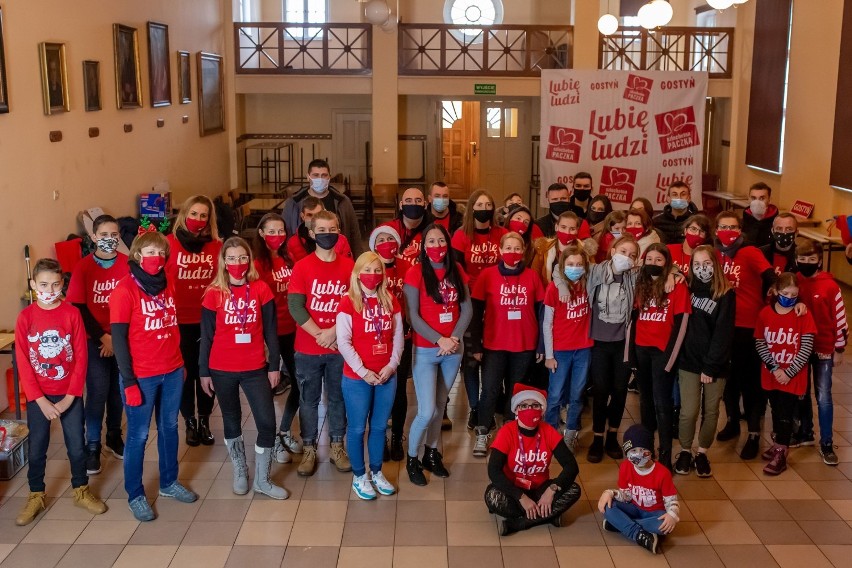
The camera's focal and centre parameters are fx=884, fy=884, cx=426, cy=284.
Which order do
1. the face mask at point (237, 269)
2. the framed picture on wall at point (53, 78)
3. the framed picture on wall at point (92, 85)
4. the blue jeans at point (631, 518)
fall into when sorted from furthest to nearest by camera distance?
the framed picture on wall at point (92, 85) → the framed picture on wall at point (53, 78) → the face mask at point (237, 269) → the blue jeans at point (631, 518)

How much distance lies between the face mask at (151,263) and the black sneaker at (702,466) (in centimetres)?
371

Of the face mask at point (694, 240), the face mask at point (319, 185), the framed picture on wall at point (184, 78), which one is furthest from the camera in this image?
the framed picture on wall at point (184, 78)

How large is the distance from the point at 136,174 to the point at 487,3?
1025cm

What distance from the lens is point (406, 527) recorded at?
17.1 ft

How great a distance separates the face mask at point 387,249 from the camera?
5801 millimetres

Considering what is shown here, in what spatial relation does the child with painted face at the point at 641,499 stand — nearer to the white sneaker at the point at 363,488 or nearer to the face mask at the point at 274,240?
the white sneaker at the point at 363,488

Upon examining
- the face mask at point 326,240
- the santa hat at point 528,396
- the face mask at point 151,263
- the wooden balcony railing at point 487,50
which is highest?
the wooden balcony railing at point 487,50

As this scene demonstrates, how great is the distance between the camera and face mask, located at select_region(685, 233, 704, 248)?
619 centimetres

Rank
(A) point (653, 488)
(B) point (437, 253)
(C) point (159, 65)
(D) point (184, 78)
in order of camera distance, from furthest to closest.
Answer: (D) point (184, 78)
(C) point (159, 65)
(B) point (437, 253)
(A) point (653, 488)

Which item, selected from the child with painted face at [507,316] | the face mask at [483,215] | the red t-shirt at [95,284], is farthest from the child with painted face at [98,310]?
the face mask at [483,215]

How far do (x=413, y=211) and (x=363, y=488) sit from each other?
212 cm

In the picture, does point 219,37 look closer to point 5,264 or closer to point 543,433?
point 5,264

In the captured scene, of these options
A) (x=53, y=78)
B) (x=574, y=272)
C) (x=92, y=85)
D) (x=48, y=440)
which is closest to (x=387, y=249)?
(x=574, y=272)

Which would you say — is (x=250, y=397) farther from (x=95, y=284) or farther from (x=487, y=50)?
(x=487, y=50)
